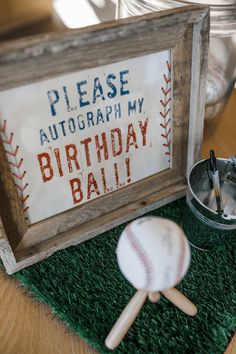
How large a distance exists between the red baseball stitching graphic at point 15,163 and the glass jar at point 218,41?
399mm

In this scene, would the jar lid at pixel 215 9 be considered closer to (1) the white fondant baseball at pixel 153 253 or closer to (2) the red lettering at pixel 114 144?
(2) the red lettering at pixel 114 144

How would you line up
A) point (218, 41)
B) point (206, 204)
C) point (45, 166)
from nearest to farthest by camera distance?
point (45, 166) < point (206, 204) < point (218, 41)

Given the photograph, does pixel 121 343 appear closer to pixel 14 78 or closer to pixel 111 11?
pixel 14 78

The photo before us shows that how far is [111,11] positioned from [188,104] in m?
0.48

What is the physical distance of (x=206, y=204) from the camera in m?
0.65

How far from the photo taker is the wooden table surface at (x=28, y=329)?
1.77 ft

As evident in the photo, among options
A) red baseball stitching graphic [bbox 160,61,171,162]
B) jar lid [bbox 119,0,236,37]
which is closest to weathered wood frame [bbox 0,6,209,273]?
red baseball stitching graphic [bbox 160,61,171,162]

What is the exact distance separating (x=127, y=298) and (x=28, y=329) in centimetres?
16

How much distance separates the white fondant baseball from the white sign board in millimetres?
178

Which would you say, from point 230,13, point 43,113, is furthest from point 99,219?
point 230,13

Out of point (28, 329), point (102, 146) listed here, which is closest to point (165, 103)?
point (102, 146)

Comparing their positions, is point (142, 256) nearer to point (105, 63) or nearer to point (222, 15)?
point (105, 63)

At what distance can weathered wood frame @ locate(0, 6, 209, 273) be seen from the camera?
450 millimetres

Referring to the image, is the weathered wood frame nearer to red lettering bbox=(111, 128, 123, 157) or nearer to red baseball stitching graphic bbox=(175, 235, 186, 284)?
red lettering bbox=(111, 128, 123, 157)
